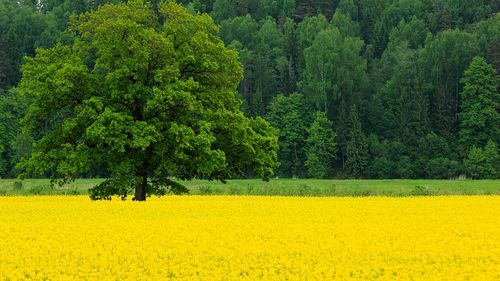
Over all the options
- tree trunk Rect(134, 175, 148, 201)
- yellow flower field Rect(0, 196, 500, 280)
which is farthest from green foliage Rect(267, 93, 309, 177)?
yellow flower field Rect(0, 196, 500, 280)

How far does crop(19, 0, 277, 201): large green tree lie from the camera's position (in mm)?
36312

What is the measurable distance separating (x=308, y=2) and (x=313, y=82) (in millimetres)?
65965

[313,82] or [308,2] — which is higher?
[308,2]

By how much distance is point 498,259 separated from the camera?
55.0 feet

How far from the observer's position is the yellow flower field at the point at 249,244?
1528cm

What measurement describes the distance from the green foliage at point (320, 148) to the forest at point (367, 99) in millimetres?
216

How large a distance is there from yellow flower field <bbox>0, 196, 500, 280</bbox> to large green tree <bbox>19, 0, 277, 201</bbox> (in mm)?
6367

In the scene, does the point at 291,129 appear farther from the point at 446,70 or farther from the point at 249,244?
the point at 249,244

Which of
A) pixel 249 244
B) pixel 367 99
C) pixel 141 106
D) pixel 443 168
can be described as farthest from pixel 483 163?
pixel 249 244

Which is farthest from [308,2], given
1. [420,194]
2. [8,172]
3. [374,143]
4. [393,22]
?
[420,194]

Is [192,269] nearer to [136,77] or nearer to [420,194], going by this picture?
[136,77]

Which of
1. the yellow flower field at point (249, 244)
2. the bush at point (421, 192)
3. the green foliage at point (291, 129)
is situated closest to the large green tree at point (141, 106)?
the yellow flower field at point (249, 244)

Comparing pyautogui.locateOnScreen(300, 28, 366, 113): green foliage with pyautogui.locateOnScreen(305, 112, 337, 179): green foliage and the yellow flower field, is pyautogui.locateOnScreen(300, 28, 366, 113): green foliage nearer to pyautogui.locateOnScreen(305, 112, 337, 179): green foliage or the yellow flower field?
pyautogui.locateOnScreen(305, 112, 337, 179): green foliage

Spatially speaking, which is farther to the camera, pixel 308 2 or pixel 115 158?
pixel 308 2
